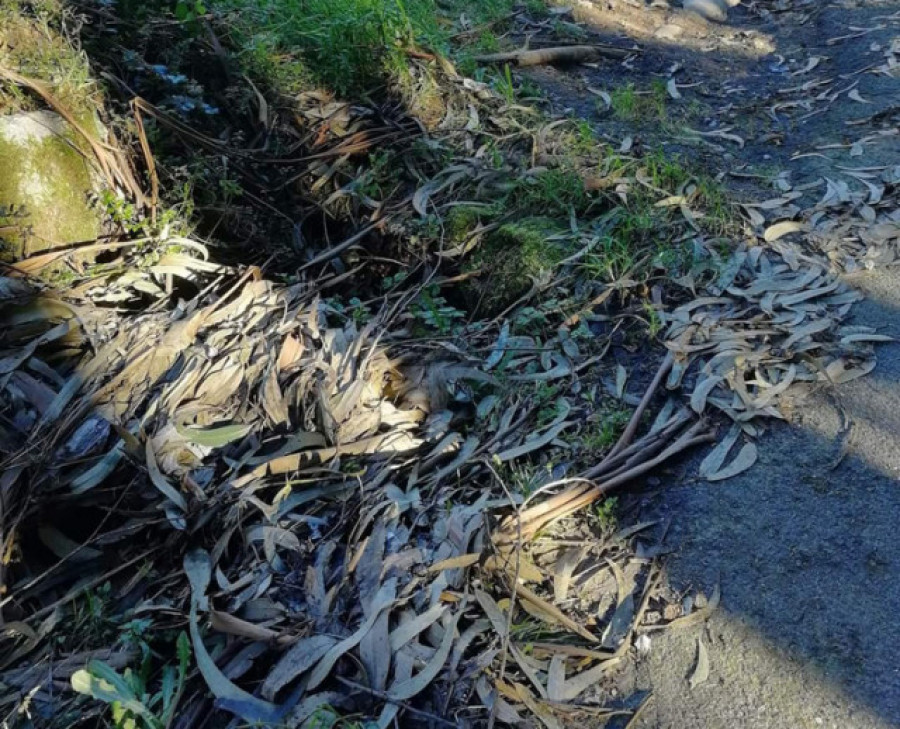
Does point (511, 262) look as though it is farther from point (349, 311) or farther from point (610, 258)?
point (349, 311)

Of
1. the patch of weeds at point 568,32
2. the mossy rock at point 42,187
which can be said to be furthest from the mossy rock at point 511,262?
the patch of weeds at point 568,32

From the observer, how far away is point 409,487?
2.32 meters

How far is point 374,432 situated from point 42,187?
1.47 m

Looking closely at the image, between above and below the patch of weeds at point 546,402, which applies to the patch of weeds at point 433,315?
above

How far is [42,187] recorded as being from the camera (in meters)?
2.79

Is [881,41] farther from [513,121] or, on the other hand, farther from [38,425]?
[38,425]

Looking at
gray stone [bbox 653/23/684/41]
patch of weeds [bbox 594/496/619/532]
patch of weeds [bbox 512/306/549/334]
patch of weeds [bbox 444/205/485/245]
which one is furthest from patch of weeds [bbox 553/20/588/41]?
patch of weeds [bbox 594/496/619/532]

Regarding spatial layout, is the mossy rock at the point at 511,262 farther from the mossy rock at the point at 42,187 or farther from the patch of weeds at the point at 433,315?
the mossy rock at the point at 42,187

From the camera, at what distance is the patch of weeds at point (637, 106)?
4.24 m

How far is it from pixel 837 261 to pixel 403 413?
1763 mm

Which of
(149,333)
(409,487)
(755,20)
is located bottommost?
(755,20)

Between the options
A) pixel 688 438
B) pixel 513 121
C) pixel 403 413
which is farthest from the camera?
pixel 513 121

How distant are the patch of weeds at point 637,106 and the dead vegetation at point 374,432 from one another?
73 centimetres

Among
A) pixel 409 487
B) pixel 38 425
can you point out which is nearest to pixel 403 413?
pixel 409 487
